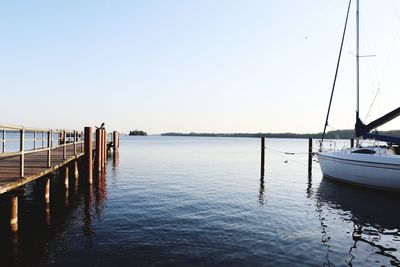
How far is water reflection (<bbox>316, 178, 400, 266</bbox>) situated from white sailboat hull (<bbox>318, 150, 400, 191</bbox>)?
526mm

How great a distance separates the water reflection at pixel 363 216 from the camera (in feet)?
33.0

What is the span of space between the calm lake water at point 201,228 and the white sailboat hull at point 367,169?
85 centimetres

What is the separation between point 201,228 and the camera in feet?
37.3

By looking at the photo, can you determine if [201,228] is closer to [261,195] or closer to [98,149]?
[261,195]

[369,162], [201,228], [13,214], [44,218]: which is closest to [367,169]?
[369,162]

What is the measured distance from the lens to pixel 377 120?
21.5 m

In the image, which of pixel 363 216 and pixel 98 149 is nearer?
pixel 363 216

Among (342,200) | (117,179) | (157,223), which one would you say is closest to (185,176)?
(117,179)

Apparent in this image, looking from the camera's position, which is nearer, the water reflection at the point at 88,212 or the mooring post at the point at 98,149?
the water reflection at the point at 88,212

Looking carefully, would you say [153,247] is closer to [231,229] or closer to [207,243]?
[207,243]

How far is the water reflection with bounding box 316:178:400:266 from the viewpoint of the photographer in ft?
33.0

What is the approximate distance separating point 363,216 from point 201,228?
7298 mm

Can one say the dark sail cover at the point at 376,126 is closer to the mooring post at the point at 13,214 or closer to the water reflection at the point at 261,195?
the water reflection at the point at 261,195

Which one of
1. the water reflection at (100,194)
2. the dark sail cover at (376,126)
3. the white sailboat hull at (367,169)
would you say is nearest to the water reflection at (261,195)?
the white sailboat hull at (367,169)
